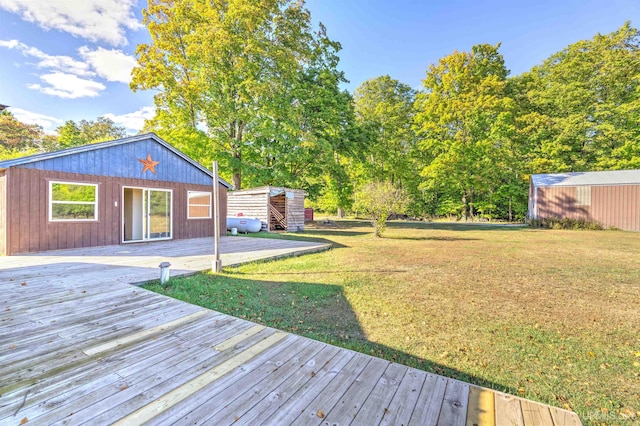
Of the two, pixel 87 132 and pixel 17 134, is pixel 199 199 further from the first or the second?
pixel 87 132

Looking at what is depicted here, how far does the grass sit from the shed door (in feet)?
18.5

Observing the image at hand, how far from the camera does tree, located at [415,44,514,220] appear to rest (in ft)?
76.4

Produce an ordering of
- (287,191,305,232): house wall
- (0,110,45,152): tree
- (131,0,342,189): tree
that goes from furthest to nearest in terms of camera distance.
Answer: (0,110,45,152): tree
(131,0,342,189): tree
(287,191,305,232): house wall

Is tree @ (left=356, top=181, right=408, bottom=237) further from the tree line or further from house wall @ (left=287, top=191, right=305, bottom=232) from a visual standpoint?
house wall @ (left=287, top=191, right=305, bottom=232)

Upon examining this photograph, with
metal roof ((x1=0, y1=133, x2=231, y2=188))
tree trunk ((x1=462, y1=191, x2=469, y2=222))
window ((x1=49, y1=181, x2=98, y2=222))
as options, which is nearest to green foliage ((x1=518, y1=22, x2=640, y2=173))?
tree trunk ((x1=462, y1=191, x2=469, y2=222))

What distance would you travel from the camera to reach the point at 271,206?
49.2 ft

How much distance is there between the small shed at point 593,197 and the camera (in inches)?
616

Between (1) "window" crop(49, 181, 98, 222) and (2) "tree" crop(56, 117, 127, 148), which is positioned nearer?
(1) "window" crop(49, 181, 98, 222)

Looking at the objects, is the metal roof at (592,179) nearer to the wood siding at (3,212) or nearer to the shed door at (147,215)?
the shed door at (147,215)

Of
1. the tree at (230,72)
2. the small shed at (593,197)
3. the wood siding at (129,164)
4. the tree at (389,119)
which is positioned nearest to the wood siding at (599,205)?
the small shed at (593,197)

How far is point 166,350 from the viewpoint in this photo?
97.3 inches

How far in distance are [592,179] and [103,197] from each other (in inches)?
965

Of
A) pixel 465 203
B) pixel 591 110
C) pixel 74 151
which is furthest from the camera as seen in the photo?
pixel 465 203

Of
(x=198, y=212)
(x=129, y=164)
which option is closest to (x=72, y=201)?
(x=129, y=164)
